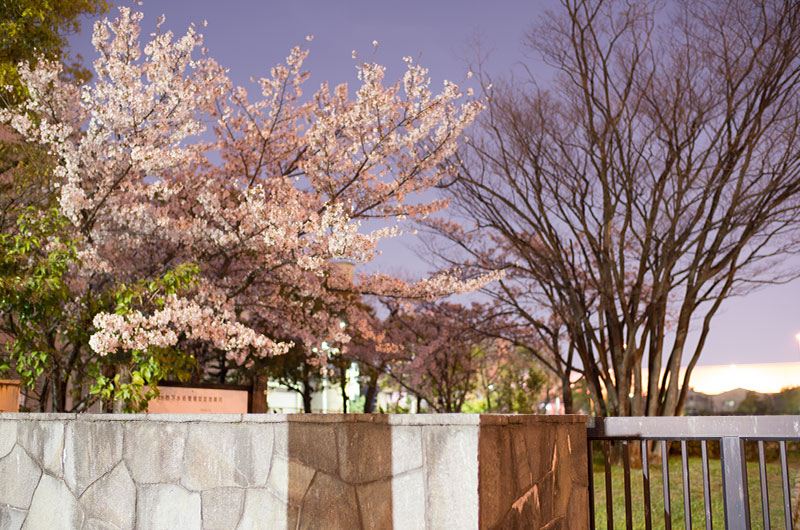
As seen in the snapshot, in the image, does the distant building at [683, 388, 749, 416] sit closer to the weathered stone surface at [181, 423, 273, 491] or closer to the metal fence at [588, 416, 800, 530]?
the metal fence at [588, 416, 800, 530]

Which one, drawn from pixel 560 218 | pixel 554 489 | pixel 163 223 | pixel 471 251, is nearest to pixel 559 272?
pixel 560 218

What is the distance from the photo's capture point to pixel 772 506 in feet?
32.2

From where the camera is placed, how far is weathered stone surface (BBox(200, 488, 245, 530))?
3.49 meters

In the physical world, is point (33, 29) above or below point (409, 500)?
above

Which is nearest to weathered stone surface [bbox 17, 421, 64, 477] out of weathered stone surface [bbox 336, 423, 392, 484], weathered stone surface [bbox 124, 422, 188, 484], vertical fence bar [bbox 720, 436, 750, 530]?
weathered stone surface [bbox 124, 422, 188, 484]

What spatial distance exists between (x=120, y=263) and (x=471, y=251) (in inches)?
330

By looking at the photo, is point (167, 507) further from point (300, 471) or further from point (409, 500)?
point (409, 500)

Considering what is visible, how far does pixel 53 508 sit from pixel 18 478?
17.9 inches

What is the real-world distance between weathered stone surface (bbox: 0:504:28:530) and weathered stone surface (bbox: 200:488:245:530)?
1.69 meters

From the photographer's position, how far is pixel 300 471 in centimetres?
326

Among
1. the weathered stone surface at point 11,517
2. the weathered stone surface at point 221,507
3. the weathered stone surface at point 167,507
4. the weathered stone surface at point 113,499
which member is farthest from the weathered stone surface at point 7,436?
the weathered stone surface at point 221,507

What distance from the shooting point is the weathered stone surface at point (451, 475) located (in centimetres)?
280

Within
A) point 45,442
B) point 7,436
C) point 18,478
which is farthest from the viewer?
point 7,436

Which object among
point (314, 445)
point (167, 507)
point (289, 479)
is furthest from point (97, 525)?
point (314, 445)
